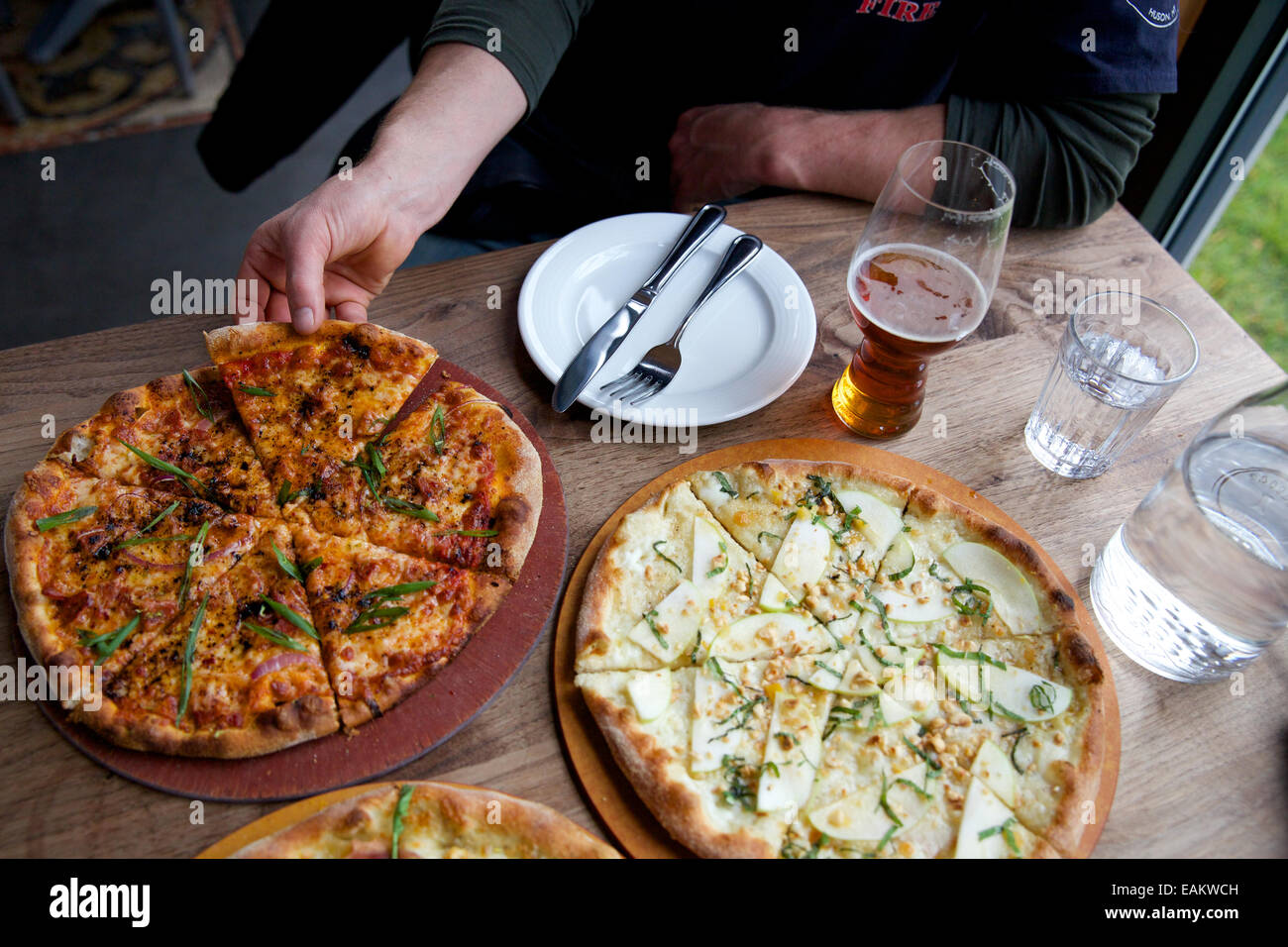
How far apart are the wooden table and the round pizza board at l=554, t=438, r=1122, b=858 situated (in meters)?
0.03

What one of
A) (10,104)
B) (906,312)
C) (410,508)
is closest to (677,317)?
(906,312)

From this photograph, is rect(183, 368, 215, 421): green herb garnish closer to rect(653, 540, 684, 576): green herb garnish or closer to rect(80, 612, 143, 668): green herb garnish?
rect(80, 612, 143, 668): green herb garnish

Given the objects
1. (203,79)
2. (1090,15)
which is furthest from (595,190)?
(203,79)

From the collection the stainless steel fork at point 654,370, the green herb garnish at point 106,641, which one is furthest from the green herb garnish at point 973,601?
the green herb garnish at point 106,641

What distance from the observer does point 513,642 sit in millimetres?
1776

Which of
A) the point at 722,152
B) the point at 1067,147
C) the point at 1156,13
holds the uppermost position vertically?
the point at 1156,13

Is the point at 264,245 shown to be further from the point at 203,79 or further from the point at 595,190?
the point at 203,79

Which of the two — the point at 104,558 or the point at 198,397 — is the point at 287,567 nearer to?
the point at 104,558

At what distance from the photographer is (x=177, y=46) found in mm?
5918

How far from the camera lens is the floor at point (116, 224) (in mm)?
5113

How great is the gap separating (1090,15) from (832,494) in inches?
64.0

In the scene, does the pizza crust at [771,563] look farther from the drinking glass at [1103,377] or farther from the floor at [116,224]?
the floor at [116,224]

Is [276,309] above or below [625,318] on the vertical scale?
below

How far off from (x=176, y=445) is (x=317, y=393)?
33cm
